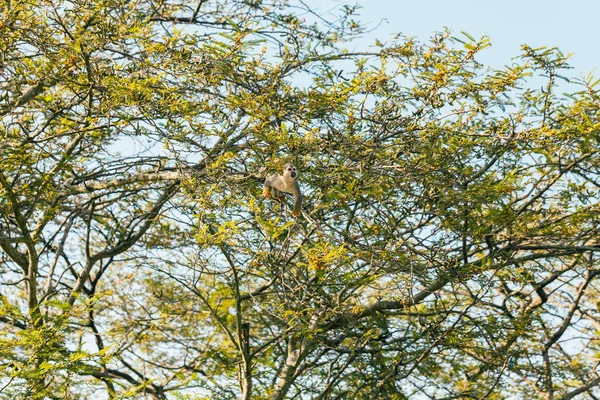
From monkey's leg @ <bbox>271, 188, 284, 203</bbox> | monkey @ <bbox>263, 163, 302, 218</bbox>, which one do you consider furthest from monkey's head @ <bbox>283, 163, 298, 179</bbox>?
monkey's leg @ <bbox>271, 188, 284, 203</bbox>

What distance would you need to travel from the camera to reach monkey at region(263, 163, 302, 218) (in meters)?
5.70

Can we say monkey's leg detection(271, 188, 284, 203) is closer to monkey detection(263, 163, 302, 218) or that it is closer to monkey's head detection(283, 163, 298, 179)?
monkey detection(263, 163, 302, 218)

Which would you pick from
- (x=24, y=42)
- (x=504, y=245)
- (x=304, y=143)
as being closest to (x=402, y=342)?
(x=504, y=245)

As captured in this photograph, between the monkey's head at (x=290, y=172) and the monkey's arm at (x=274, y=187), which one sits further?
the monkey's arm at (x=274, y=187)

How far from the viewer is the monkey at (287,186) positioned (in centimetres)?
570

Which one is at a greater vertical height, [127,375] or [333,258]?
[127,375]

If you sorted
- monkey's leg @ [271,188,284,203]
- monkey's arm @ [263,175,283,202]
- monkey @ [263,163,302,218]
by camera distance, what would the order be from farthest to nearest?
1. monkey's leg @ [271,188,284,203]
2. monkey's arm @ [263,175,283,202]
3. monkey @ [263,163,302,218]

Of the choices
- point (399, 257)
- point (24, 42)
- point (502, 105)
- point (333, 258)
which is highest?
point (24, 42)

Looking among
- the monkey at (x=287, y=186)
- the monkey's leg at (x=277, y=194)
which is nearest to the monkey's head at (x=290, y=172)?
the monkey at (x=287, y=186)

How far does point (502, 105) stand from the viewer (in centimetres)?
754

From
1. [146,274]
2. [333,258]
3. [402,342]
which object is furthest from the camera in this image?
[146,274]

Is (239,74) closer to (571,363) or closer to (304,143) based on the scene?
(304,143)

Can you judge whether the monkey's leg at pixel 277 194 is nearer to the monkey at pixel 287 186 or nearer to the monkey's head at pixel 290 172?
the monkey at pixel 287 186

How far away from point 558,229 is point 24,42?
19.9 ft
